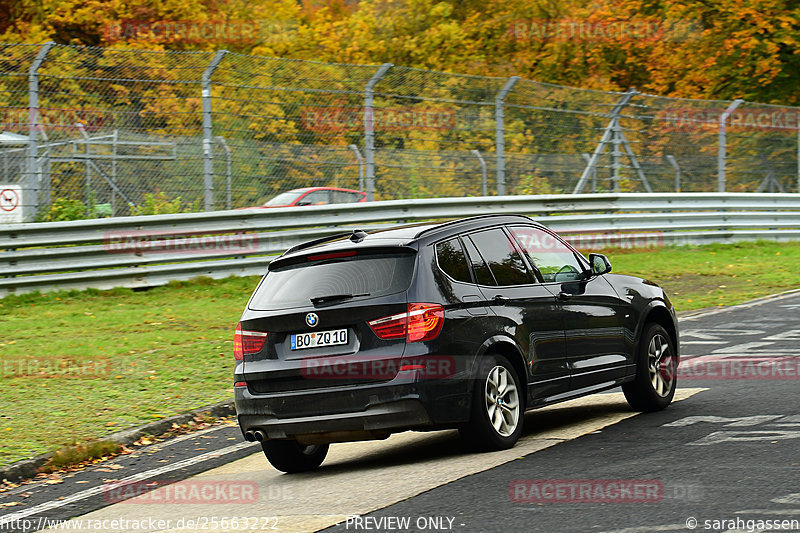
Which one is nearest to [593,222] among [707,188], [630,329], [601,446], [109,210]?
[707,188]

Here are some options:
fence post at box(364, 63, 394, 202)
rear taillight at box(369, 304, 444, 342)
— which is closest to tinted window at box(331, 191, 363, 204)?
fence post at box(364, 63, 394, 202)

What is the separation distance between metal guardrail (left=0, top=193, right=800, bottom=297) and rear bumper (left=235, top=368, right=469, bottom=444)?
9.36 metres

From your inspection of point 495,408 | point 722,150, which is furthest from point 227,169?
point 722,150

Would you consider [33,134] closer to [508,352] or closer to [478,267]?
[478,267]

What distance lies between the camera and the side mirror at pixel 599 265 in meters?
8.68

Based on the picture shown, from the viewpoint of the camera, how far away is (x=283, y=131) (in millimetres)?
17641

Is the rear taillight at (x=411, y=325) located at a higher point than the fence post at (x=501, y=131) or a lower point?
lower

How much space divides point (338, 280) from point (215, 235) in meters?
9.95

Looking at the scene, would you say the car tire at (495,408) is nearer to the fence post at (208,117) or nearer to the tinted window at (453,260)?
the tinted window at (453,260)

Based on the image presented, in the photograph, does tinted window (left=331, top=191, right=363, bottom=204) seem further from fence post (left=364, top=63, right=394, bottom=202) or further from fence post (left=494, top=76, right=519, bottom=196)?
fence post (left=494, top=76, right=519, bottom=196)

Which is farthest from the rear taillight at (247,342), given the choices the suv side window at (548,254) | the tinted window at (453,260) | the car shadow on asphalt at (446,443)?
the suv side window at (548,254)

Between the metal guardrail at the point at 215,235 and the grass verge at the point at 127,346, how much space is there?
259 millimetres

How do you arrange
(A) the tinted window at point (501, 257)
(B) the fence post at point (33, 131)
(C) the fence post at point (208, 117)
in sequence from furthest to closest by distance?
(C) the fence post at point (208, 117) → (B) the fence post at point (33, 131) → (A) the tinted window at point (501, 257)

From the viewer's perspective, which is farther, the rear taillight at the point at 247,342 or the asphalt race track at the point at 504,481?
the rear taillight at the point at 247,342
